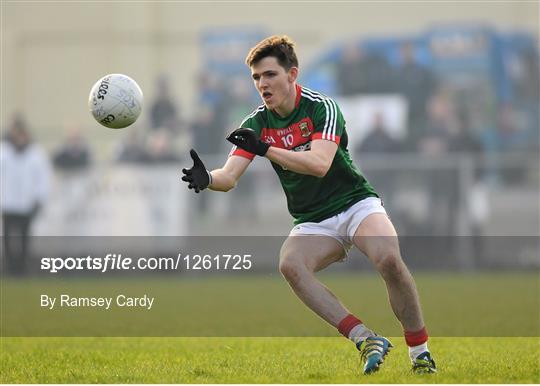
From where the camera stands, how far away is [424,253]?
18.7m

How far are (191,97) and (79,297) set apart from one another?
14.2 meters

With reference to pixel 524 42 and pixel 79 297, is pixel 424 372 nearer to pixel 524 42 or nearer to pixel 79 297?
pixel 79 297

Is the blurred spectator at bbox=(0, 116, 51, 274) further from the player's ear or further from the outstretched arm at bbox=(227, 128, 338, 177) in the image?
the outstretched arm at bbox=(227, 128, 338, 177)

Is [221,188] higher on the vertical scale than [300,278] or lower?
higher

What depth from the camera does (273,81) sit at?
23.7 feet

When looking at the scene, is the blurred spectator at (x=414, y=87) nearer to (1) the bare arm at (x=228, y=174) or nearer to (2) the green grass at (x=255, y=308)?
(2) the green grass at (x=255, y=308)

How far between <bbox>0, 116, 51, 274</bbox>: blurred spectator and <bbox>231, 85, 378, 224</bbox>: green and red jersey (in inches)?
440

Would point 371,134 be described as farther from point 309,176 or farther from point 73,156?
point 309,176

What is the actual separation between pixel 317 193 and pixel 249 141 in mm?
780

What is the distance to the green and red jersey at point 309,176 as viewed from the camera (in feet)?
24.1

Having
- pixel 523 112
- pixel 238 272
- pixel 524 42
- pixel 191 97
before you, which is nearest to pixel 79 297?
pixel 238 272

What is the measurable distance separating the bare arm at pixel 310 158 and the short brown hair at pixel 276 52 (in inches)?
22.2

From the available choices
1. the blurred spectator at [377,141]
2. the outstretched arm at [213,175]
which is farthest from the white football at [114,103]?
the blurred spectator at [377,141]

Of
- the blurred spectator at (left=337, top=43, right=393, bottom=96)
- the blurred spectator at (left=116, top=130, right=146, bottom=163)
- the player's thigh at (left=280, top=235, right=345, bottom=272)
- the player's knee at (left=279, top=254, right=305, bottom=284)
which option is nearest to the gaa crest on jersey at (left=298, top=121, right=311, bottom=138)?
the player's thigh at (left=280, top=235, right=345, bottom=272)
